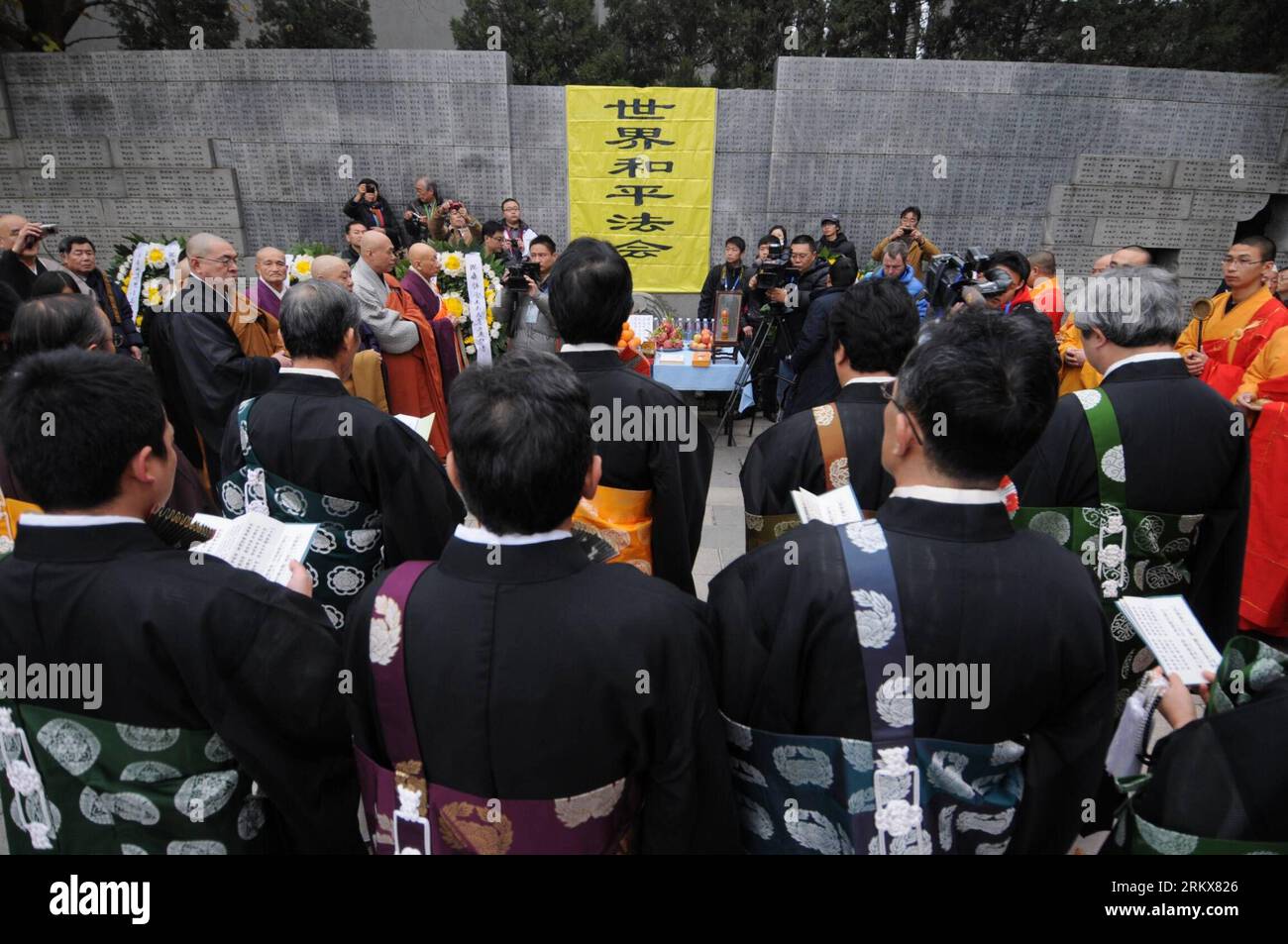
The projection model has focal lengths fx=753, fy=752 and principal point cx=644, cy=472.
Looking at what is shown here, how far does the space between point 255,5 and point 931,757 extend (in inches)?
601

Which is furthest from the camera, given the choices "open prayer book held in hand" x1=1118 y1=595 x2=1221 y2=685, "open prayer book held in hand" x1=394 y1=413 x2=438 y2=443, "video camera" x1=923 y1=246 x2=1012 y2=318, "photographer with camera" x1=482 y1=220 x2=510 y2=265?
"photographer with camera" x1=482 y1=220 x2=510 y2=265

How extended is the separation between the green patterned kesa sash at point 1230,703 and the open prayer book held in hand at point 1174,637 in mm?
164

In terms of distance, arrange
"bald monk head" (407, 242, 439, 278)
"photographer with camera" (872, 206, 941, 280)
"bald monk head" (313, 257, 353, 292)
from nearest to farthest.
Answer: "bald monk head" (313, 257, 353, 292) → "bald monk head" (407, 242, 439, 278) → "photographer with camera" (872, 206, 941, 280)

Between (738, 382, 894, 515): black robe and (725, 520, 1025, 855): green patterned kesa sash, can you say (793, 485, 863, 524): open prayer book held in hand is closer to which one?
(725, 520, 1025, 855): green patterned kesa sash

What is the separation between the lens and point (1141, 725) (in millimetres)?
1489

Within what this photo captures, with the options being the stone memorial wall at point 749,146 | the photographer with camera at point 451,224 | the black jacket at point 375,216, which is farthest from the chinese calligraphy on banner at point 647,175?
the black jacket at point 375,216


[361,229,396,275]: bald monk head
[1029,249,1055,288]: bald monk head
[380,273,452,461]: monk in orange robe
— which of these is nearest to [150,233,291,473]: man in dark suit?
[361,229,396,275]: bald monk head

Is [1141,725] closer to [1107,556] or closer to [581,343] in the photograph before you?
[1107,556]

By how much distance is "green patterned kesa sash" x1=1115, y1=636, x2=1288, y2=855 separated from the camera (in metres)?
1.11

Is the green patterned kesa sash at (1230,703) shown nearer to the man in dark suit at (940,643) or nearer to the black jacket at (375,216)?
the man in dark suit at (940,643)

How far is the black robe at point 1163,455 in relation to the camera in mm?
2127

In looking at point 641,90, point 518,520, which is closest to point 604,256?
point 518,520

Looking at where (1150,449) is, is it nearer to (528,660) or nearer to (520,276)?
(528,660)

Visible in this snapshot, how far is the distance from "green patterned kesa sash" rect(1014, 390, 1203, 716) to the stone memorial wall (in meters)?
7.92
